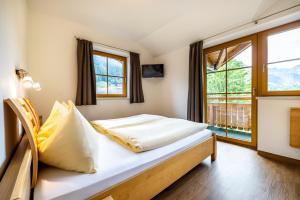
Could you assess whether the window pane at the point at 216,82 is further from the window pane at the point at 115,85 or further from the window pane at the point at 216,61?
the window pane at the point at 115,85

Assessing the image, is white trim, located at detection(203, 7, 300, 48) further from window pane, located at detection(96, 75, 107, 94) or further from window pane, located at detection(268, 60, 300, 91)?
window pane, located at detection(96, 75, 107, 94)

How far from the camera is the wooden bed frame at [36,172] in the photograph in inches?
23.4

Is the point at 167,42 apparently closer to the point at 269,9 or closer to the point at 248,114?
the point at 269,9

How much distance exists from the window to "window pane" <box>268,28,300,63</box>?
2.90 m

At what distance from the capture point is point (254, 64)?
2.43 meters

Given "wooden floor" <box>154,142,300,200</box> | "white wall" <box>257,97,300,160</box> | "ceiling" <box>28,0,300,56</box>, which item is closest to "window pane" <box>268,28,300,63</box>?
"ceiling" <box>28,0,300,56</box>

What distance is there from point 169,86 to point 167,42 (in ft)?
3.62

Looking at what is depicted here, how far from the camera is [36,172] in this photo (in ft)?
2.53

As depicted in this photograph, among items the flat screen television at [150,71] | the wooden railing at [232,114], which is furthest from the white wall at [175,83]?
the wooden railing at [232,114]

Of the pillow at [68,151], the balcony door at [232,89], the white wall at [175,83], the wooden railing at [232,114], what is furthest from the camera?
the white wall at [175,83]

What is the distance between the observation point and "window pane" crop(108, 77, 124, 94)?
3137mm

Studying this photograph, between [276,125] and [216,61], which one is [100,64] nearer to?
[216,61]

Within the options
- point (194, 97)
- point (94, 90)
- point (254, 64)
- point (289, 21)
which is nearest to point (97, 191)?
point (94, 90)

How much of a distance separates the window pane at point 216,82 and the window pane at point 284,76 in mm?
737
